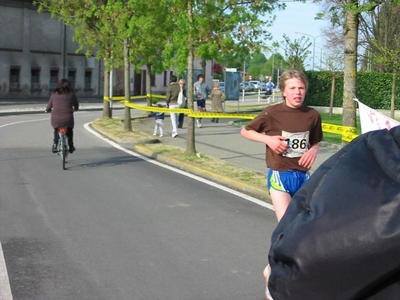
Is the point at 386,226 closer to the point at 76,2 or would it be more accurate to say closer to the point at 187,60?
the point at 187,60

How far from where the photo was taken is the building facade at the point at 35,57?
5088cm

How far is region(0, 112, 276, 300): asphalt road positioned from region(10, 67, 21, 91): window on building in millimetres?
39921

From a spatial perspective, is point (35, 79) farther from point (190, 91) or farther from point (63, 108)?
point (63, 108)

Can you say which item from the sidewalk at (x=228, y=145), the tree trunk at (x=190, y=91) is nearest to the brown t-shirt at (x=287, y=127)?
the sidewalk at (x=228, y=145)

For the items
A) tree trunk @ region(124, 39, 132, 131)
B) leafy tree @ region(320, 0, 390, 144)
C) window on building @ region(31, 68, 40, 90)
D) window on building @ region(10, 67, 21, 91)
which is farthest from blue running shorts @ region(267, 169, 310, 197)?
window on building @ region(31, 68, 40, 90)

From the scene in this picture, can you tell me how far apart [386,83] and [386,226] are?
3622 centimetres

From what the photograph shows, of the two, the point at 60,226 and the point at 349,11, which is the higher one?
the point at 349,11

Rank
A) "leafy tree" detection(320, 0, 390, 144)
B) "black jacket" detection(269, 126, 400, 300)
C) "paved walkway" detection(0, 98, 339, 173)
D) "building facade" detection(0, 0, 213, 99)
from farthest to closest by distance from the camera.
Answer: "building facade" detection(0, 0, 213, 99)
"paved walkway" detection(0, 98, 339, 173)
"leafy tree" detection(320, 0, 390, 144)
"black jacket" detection(269, 126, 400, 300)

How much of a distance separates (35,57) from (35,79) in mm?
1731

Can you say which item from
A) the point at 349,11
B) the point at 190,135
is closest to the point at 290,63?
the point at 190,135

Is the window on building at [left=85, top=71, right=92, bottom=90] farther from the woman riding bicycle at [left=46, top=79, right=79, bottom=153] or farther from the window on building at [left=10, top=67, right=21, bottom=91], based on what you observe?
the woman riding bicycle at [left=46, top=79, right=79, bottom=153]

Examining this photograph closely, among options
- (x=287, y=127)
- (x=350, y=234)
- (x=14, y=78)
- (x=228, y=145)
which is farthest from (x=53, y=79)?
(x=350, y=234)

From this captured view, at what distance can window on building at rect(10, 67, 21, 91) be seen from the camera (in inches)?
→ 2052

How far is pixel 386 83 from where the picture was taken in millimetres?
36562
